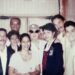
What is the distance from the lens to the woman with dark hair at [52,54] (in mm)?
1438

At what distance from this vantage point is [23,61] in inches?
56.5

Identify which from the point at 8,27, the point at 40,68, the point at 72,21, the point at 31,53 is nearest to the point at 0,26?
the point at 8,27

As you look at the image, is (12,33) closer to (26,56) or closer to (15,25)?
(15,25)

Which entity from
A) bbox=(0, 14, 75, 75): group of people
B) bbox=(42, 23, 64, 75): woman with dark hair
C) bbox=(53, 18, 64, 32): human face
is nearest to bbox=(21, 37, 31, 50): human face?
bbox=(0, 14, 75, 75): group of people

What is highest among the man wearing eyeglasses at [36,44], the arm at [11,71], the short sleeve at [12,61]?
the man wearing eyeglasses at [36,44]

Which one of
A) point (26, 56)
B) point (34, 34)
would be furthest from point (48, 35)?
point (26, 56)

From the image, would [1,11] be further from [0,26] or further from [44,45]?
[44,45]

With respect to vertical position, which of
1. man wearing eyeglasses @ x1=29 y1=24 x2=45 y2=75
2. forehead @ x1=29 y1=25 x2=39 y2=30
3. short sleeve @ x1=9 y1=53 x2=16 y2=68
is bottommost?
short sleeve @ x1=9 y1=53 x2=16 y2=68

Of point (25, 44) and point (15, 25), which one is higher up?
point (15, 25)

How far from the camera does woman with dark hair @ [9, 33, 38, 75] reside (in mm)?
1426

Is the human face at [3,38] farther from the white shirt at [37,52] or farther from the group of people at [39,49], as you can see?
the white shirt at [37,52]

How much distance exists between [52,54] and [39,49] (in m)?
0.10

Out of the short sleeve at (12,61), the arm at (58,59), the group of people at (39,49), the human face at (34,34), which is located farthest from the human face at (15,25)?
the arm at (58,59)

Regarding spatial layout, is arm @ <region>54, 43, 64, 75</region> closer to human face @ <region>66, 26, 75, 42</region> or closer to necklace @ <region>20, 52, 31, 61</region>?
human face @ <region>66, 26, 75, 42</region>
